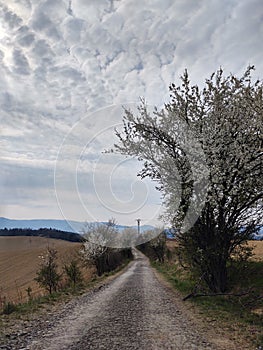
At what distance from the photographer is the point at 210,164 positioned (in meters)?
12.9

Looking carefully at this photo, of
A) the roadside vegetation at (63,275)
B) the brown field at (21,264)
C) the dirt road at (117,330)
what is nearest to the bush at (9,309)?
the roadside vegetation at (63,275)

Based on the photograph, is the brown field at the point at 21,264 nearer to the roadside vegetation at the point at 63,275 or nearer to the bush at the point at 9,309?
the roadside vegetation at the point at 63,275

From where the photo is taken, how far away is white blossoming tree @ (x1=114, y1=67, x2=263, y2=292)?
41.2 feet

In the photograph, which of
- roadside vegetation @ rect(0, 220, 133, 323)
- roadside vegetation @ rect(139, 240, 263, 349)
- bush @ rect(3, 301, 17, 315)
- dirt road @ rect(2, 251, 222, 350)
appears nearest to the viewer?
dirt road @ rect(2, 251, 222, 350)

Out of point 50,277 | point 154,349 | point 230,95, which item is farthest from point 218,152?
point 50,277

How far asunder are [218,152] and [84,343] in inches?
335

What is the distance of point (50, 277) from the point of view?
96.1ft

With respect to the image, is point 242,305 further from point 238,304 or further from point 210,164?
point 210,164

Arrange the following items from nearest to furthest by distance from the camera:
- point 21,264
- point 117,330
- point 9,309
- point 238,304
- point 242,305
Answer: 1. point 117,330
2. point 242,305
3. point 9,309
4. point 238,304
5. point 21,264

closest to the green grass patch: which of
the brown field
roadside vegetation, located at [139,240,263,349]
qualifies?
roadside vegetation, located at [139,240,263,349]

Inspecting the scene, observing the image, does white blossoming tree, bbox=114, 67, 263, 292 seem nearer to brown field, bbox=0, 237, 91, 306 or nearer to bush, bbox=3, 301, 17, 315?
bush, bbox=3, 301, 17, 315

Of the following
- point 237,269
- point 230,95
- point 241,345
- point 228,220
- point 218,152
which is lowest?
point 241,345

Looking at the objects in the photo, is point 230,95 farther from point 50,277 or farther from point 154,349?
point 50,277

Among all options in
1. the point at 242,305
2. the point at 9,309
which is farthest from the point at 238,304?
the point at 9,309
